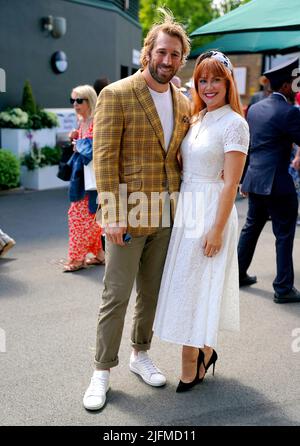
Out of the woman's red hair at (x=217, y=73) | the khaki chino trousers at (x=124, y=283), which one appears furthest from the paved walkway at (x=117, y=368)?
the woman's red hair at (x=217, y=73)

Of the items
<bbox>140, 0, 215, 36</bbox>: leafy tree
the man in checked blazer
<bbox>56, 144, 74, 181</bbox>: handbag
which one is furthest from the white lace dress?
<bbox>140, 0, 215, 36</bbox>: leafy tree

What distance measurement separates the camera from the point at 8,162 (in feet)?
31.8

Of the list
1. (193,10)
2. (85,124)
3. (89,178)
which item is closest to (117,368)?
(89,178)

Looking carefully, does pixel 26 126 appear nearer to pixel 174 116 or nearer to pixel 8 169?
pixel 8 169

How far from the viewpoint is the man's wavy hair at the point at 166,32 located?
2.96m

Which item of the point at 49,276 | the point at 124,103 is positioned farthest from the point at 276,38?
the point at 124,103

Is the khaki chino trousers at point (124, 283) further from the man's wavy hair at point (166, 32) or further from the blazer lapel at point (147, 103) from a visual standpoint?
the man's wavy hair at point (166, 32)

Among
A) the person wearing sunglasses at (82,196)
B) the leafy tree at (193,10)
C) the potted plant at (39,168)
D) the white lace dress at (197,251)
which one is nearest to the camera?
the white lace dress at (197,251)

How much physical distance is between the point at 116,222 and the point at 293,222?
2.33m

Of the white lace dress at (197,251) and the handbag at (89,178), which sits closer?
the white lace dress at (197,251)

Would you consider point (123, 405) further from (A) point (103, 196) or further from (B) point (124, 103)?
(B) point (124, 103)

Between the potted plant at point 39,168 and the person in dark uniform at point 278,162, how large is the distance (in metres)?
6.22

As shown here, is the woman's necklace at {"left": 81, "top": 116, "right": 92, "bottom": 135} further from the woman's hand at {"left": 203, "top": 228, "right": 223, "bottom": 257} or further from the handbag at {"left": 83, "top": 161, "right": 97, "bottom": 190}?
the woman's hand at {"left": 203, "top": 228, "right": 223, "bottom": 257}

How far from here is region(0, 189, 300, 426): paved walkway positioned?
2.98 m
